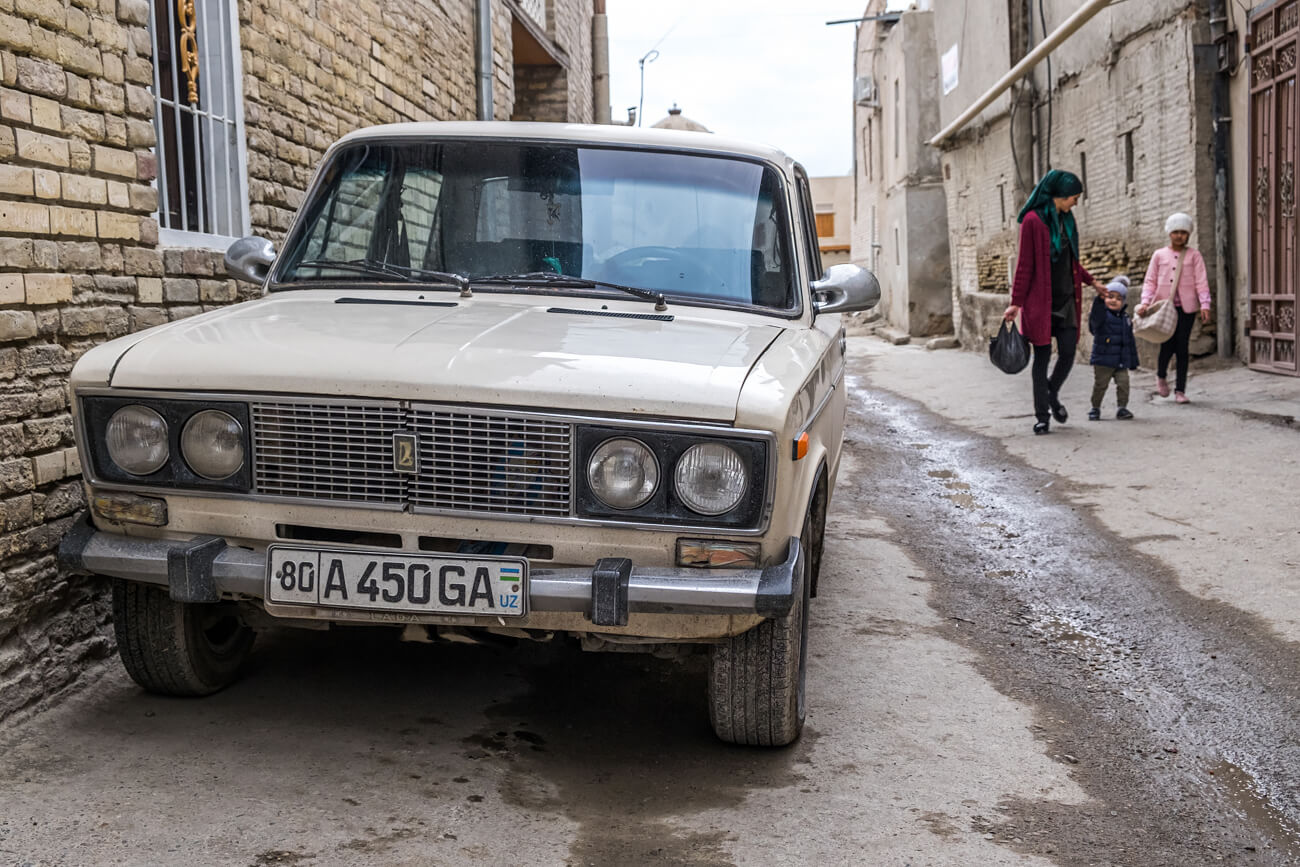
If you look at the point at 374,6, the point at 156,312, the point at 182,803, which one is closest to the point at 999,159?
the point at 374,6

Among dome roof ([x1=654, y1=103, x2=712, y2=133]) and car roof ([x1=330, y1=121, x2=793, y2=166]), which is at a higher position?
dome roof ([x1=654, y1=103, x2=712, y2=133])

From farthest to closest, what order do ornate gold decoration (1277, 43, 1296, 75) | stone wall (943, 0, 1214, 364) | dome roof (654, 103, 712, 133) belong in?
dome roof (654, 103, 712, 133) < stone wall (943, 0, 1214, 364) < ornate gold decoration (1277, 43, 1296, 75)

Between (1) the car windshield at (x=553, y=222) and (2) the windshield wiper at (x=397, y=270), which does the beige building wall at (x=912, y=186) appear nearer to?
(1) the car windshield at (x=553, y=222)

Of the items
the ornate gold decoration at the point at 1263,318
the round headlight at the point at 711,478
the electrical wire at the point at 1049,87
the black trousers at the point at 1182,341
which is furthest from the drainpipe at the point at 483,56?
the round headlight at the point at 711,478

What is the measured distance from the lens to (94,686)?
150 inches

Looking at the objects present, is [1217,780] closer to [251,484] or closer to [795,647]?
[795,647]

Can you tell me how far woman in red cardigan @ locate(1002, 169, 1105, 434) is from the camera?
8.80 meters

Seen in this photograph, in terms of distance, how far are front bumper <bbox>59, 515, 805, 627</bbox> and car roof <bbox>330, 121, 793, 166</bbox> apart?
5.65 ft

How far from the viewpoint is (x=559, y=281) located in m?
3.88

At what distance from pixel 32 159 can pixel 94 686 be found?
5.26ft

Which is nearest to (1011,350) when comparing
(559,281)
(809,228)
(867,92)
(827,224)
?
(809,228)

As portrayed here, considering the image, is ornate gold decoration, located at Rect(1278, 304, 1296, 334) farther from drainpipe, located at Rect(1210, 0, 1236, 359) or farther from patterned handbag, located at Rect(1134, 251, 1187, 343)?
patterned handbag, located at Rect(1134, 251, 1187, 343)

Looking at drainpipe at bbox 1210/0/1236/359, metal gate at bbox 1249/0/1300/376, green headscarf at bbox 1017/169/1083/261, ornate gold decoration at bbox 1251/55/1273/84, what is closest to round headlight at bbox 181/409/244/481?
green headscarf at bbox 1017/169/1083/261

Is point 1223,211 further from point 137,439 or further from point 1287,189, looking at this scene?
point 137,439
